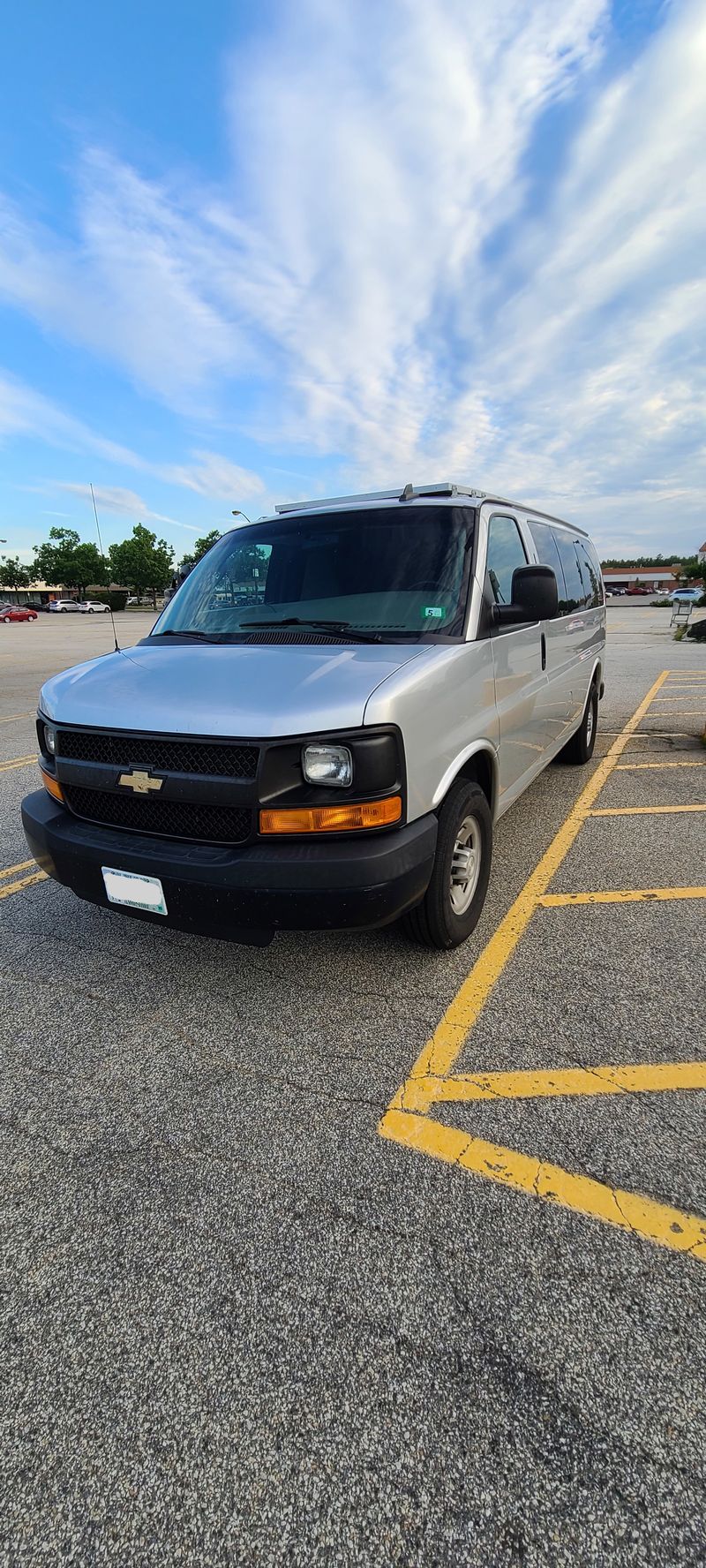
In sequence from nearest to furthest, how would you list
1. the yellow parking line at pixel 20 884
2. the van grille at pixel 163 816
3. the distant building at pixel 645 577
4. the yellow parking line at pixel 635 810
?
the van grille at pixel 163 816
the yellow parking line at pixel 20 884
the yellow parking line at pixel 635 810
the distant building at pixel 645 577

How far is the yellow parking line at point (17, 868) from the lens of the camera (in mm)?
→ 4188

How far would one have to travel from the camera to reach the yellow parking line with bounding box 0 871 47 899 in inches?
154

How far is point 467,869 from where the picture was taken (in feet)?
10.1

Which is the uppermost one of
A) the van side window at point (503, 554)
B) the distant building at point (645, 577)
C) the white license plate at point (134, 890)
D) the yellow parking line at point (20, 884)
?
the distant building at point (645, 577)

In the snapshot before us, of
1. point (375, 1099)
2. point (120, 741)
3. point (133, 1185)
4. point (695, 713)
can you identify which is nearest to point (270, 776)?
point (120, 741)

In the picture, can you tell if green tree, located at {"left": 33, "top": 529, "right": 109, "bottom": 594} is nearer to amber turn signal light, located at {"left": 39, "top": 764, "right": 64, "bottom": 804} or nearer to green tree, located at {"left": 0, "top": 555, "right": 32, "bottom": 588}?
green tree, located at {"left": 0, "top": 555, "right": 32, "bottom": 588}

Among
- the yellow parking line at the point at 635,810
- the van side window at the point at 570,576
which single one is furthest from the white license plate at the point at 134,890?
the van side window at the point at 570,576

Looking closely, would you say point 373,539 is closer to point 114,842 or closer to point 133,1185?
point 114,842

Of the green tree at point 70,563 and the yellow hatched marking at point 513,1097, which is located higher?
the green tree at point 70,563

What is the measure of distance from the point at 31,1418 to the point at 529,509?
4.67 metres

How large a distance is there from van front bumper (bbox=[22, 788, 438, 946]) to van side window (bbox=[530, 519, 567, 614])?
2.62m

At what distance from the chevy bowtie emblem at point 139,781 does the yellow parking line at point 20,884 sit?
1777 millimetres

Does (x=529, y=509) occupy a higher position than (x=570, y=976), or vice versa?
(x=529, y=509)

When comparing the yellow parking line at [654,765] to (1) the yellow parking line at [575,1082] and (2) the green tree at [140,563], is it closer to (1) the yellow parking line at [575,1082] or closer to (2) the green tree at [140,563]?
(1) the yellow parking line at [575,1082]
